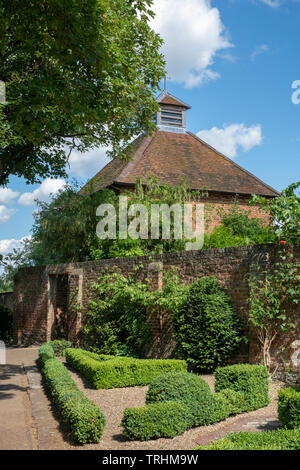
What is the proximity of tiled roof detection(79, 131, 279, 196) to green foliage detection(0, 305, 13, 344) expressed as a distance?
8.51m

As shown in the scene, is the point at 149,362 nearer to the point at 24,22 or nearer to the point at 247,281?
the point at 247,281

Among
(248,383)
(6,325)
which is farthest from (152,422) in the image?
(6,325)

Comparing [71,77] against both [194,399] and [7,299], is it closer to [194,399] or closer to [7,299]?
[194,399]

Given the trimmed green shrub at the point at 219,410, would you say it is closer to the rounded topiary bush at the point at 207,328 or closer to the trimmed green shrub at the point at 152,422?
the trimmed green shrub at the point at 152,422

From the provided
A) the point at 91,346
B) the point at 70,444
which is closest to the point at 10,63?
the point at 91,346

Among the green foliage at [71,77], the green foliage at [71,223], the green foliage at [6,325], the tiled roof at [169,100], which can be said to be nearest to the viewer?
the green foliage at [71,77]

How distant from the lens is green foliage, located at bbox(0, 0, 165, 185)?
8.32 metres

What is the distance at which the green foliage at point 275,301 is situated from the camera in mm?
9008

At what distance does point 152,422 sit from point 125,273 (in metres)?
7.86

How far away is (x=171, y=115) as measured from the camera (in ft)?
85.7

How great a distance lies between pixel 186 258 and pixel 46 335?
870 centimetres

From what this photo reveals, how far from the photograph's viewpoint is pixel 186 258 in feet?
37.6

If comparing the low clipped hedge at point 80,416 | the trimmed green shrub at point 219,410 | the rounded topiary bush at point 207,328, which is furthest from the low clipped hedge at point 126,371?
the trimmed green shrub at point 219,410

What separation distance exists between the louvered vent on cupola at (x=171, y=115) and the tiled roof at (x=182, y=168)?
25.8 inches
